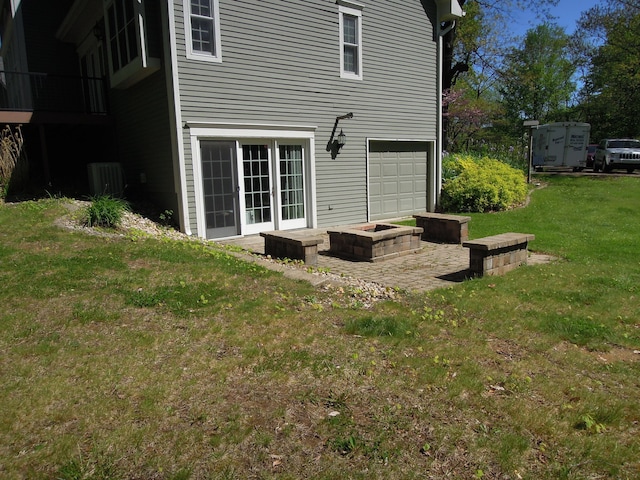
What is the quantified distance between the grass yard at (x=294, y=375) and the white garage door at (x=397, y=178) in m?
6.81

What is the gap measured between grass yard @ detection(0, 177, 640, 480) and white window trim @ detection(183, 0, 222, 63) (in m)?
4.63

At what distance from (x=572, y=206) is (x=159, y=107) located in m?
11.9

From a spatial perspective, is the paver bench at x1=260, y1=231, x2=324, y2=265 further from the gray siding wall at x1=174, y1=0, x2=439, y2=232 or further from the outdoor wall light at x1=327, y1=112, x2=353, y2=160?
the outdoor wall light at x1=327, y1=112, x2=353, y2=160

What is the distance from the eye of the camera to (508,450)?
105 inches

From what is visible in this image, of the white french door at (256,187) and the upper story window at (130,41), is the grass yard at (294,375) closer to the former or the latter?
the white french door at (256,187)

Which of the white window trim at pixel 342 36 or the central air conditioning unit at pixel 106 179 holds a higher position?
the white window trim at pixel 342 36

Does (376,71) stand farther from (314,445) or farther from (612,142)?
(612,142)

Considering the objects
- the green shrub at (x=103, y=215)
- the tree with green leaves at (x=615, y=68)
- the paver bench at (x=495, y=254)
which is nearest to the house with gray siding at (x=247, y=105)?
the green shrub at (x=103, y=215)

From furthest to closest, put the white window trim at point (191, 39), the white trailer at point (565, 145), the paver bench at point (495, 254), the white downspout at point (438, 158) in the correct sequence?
the white trailer at point (565, 145) → the white downspout at point (438, 158) → the white window trim at point (191, 39) → the paver bench at point (495, 254)

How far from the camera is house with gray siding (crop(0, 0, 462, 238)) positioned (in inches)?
360

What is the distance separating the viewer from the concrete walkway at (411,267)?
653cm

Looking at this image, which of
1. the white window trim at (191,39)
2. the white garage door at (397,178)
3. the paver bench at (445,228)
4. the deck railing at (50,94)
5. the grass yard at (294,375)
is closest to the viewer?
the grass yard at (294,375)

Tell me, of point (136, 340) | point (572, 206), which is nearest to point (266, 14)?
point (136, 340)

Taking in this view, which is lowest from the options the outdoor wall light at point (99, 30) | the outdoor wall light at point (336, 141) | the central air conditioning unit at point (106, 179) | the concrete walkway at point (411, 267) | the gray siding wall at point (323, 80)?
the concrete walkway at point (411, 267)
